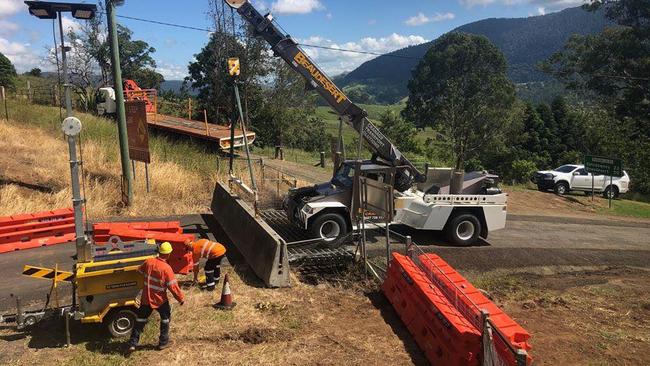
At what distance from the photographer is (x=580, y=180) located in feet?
90.8

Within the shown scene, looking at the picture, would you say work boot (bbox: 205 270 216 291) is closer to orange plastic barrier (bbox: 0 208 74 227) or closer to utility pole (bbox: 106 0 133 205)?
orange plastic barrier (bbox: 0 208 74 227)

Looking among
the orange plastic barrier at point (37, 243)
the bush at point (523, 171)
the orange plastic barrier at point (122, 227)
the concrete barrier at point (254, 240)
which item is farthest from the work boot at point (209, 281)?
the bush at point (523, 171)

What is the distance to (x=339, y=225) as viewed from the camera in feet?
38.4

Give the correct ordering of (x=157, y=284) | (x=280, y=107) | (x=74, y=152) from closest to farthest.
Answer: (x=157, y=284) < (x=74, y=152) < (x=280, y=107)

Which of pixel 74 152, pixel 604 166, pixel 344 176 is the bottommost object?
pixel 604 166

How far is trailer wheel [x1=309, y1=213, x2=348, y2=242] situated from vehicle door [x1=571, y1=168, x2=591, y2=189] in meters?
20.7

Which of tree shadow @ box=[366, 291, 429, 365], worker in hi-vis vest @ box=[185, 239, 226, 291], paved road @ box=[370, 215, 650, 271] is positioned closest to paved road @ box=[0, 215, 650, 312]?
paved road @ box=[370, 215, 650, 271]

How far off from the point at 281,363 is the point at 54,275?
11.1ft

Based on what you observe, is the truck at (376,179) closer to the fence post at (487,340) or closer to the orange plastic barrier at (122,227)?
the orange plastic barrier at (122,227)

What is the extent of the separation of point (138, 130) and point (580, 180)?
23.9 metres

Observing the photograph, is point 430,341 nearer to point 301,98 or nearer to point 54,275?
point 54,275

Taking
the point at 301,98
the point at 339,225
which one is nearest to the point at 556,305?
the point at 339,225

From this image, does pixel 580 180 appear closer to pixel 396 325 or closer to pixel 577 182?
pixel 577 182

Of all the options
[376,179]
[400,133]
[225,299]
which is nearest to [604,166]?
[376,179]
